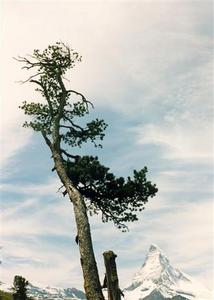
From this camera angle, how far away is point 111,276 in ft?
64.6

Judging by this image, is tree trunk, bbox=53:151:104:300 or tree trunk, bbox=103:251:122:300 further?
tree trunk, bbox=53:151:104:300

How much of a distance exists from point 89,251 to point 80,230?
1.37 m

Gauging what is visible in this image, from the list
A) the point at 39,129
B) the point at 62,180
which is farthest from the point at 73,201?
the point at 39,129

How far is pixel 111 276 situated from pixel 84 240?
5.89 metres

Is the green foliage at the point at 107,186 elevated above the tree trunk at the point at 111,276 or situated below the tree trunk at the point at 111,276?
above

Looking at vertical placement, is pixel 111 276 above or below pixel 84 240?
below

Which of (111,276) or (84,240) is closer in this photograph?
(111,276)

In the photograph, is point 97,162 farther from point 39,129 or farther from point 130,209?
point 39,129

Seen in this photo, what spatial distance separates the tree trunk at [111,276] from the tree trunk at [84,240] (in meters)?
3.88

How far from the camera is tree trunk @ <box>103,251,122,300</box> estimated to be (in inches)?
769

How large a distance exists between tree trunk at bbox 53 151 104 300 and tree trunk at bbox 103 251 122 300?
3.88 m

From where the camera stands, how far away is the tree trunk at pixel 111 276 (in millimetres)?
19531

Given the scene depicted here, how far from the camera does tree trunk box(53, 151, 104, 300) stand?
77.3ft

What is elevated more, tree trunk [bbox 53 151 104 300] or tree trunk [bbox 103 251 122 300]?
tree trunk [bbox 53 151 104 300]
